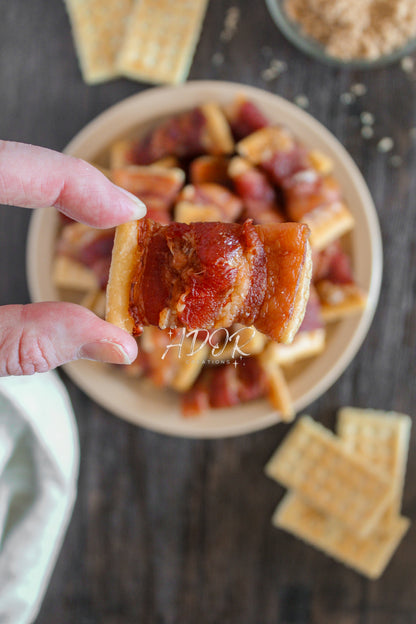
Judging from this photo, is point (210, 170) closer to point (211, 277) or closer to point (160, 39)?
point (160, 39)

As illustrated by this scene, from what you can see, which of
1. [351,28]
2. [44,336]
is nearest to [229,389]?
[44,336]

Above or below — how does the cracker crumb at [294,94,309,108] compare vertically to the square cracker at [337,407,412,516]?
above

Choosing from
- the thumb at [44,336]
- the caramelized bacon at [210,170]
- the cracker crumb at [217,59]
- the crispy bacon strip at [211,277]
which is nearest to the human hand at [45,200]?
the thumb at [44,336]

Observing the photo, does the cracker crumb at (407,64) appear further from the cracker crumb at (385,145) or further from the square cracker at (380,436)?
the square cracker at (380,436)

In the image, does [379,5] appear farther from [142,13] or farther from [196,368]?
[196,368]

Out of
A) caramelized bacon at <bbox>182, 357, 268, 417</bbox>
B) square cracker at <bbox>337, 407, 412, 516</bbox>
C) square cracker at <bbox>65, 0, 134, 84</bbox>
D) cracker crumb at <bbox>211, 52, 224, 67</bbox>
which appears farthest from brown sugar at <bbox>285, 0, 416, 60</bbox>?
square cracker at <bbox>337, 407, 412, 516</bbox>

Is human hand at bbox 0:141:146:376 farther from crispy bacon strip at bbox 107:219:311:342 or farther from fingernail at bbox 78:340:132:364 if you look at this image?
crispy bacon strip at bbox 107:219:311:342

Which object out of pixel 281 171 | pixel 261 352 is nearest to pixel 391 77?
pixel 281 171
